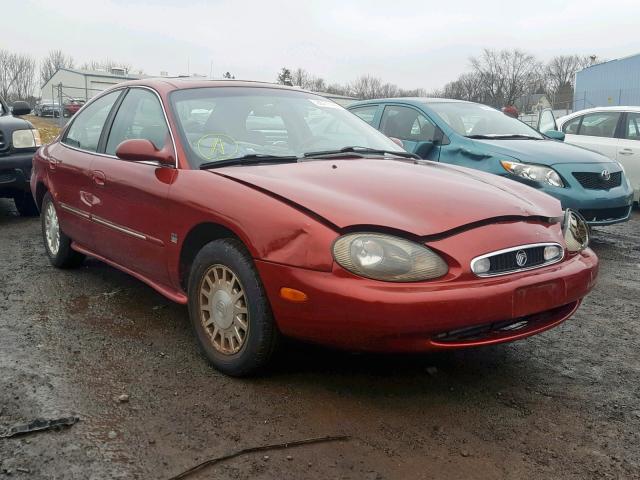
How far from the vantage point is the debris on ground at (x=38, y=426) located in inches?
100

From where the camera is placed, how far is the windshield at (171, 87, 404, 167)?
11.9ft

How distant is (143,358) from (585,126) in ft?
26.1

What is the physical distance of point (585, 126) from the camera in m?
9.36

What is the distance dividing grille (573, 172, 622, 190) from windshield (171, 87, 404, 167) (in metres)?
2.63

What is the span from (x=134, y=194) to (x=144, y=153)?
328 millimetres

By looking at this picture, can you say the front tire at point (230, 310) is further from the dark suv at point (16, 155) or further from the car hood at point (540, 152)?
the dark suv at point (16, 155)

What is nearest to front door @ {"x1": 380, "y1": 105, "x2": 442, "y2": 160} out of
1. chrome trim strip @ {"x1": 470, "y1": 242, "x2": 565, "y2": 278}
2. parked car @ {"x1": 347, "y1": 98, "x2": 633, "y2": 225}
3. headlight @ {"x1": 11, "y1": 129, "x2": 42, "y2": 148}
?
parked car @ {"x1": 347, "y1": 98, "x2": 633, "y2": 225}

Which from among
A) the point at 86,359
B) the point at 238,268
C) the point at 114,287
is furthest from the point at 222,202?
the point at 114,287

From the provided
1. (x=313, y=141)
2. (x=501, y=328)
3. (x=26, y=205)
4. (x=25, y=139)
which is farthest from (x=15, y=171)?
(x=501, y=328)

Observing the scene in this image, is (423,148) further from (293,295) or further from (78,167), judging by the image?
(293,295)

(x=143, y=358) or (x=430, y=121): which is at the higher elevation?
(x=430, y=121)

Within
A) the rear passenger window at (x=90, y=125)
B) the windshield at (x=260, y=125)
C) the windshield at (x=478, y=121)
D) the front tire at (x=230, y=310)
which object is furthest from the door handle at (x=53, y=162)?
the windshield at (x=478, y=121)

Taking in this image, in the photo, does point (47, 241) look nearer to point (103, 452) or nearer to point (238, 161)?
point (238, 161)

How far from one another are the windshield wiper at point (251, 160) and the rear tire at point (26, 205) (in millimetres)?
5237
